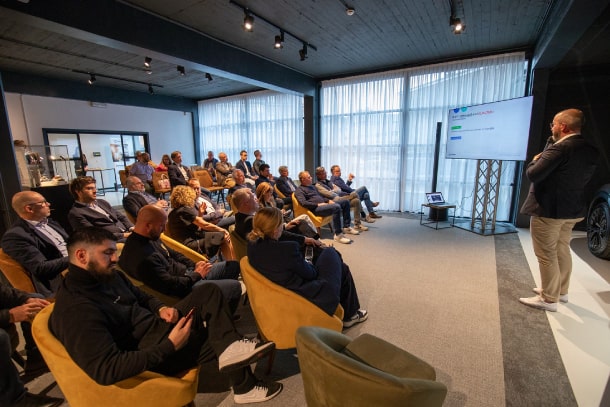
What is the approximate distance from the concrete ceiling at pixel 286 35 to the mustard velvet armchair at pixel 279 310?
127 inches

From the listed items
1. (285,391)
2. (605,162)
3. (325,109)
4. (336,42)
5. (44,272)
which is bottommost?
(285,391)

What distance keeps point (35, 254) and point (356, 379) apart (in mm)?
2353

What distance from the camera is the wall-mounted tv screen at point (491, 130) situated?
4039 millimetres

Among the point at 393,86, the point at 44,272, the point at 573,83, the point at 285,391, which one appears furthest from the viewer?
the point at 393,86

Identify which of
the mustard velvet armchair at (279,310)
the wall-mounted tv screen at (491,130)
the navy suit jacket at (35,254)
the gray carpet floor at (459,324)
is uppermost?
the wall-mounted tv screen at (491,130)

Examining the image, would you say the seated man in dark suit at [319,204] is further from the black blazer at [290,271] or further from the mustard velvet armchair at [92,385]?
the mustard velvet armchair at [92,385]

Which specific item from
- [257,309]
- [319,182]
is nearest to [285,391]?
[257,309]

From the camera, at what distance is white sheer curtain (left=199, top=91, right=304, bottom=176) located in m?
8.08

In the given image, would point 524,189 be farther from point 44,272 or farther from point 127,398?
point 44,272

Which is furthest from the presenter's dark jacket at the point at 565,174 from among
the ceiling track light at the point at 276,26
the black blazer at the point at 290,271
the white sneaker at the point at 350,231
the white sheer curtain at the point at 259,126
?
the white sheer curtain at the point at 259,126

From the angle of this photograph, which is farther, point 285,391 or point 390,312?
point 390,312

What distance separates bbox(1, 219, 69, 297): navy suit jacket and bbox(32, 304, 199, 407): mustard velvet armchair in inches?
41.4

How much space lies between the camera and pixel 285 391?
1758 mm

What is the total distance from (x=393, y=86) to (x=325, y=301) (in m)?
5.76
